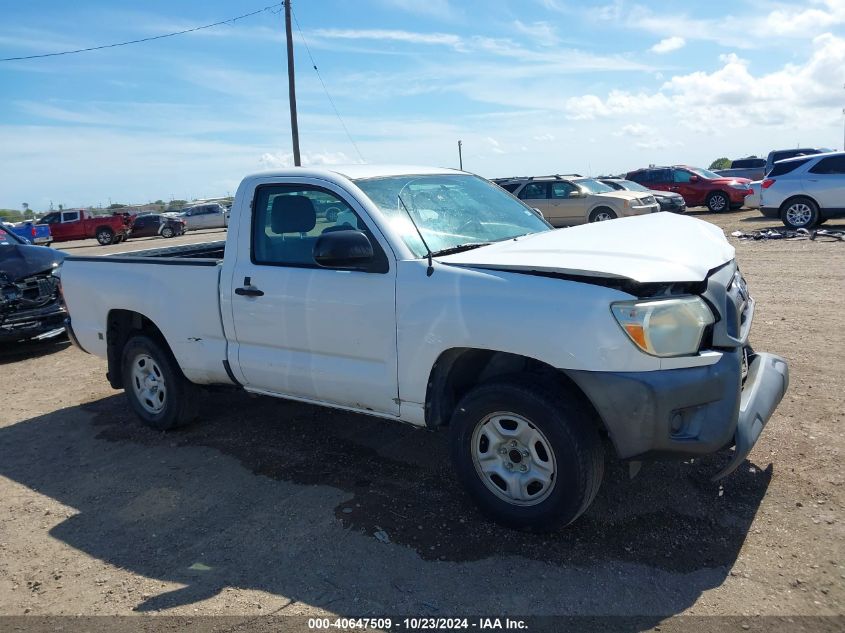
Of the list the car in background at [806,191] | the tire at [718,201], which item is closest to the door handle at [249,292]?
the car in background at [806,191]

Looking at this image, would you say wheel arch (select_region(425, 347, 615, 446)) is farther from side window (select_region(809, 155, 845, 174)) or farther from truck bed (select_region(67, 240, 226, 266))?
side window (select_region(809, 155, 845, 174))

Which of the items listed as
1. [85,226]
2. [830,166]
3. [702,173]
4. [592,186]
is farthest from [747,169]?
[85,226]

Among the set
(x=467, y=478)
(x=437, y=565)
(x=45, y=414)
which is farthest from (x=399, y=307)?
(x=45, y=414)

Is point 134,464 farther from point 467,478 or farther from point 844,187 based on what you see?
point 844,187

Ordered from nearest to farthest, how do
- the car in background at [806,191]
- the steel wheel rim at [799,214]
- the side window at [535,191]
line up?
the car in background at [806,191] → the steel wheel rim at [799,214] → the side window at [535,191]

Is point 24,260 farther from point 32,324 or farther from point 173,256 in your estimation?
point 173,256

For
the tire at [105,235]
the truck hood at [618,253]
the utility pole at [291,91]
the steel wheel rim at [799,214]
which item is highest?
the utility pole at [291,91]

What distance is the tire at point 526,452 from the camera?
342 cm

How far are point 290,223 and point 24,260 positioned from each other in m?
6.04

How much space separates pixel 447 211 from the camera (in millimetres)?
4535

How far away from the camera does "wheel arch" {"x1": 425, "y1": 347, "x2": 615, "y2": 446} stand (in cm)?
362

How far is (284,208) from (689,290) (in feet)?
8.56

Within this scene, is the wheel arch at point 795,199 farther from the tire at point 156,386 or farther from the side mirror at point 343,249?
the side mirror at point 343,249

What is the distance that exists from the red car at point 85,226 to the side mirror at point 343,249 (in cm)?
3327
